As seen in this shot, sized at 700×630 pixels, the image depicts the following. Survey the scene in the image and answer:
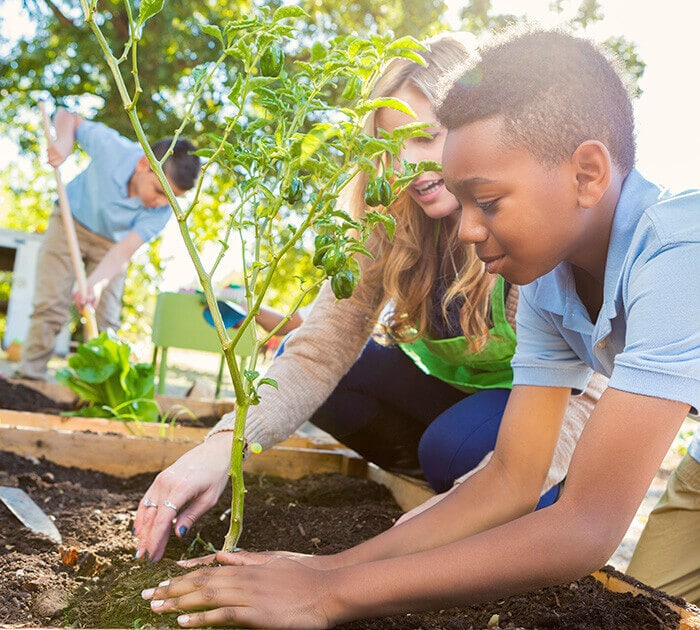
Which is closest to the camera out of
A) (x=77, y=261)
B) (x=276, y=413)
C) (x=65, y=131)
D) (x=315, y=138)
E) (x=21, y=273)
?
(x=315, y=138)

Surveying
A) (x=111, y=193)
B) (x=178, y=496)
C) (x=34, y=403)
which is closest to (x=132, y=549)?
(x=178, y=496)

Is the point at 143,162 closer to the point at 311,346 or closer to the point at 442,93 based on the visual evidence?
the point at 311,346

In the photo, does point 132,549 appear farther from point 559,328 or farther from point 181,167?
point 181,167

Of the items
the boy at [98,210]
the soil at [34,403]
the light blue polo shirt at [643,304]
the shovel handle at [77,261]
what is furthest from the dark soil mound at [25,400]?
the light blue polo shirt at [643,304]

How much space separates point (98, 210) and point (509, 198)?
432 centimetres

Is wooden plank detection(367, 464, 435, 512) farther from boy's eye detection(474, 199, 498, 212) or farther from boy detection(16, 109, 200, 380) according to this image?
boy detection(16, 109, 200, 380)

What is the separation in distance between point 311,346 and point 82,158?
998cm

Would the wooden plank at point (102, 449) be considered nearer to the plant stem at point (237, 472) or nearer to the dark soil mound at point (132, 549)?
the dark soil mound at point (132, 549)

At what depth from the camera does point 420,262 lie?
2170 mm

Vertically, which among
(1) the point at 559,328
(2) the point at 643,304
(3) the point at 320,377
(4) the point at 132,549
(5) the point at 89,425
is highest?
(2) the point at 643,304

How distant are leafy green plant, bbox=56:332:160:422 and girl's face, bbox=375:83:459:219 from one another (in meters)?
1.71

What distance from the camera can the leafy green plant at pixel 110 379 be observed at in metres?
3.33

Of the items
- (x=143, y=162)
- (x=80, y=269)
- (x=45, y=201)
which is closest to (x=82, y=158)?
(x=45, y=201)

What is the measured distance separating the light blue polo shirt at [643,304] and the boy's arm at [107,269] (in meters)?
3.26
